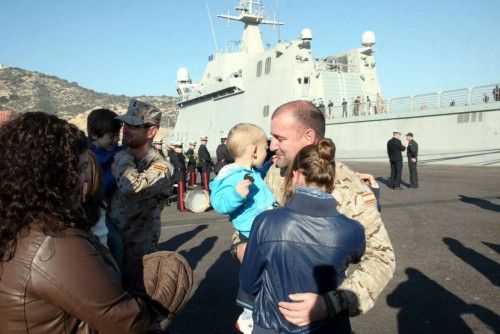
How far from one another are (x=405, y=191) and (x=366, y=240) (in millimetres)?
13459

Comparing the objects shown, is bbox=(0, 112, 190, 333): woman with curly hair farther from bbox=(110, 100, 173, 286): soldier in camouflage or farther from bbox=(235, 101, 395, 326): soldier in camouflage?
bbox=(110, 100, 173, 286): soldier in camouflage

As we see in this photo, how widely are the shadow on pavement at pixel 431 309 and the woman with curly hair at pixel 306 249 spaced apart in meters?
2.70

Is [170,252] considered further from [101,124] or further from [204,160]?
[204,160]

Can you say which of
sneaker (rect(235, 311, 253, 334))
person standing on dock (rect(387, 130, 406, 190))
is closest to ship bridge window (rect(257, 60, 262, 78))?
person standing on dock (rect(387, 130, 406, 190))

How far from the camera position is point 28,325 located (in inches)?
61.3

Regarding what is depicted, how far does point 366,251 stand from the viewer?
2.21 m

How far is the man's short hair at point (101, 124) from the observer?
133 inches

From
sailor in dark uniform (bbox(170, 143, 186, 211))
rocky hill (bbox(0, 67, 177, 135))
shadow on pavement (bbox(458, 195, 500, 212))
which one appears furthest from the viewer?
rocky hill (bbox(0, 67, 177, 135))

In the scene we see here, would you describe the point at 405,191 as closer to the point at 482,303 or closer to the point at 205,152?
the point at 205,152

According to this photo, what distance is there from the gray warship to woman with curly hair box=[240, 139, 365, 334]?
912 inches

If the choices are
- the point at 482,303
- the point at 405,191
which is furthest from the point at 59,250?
the point at 405,191

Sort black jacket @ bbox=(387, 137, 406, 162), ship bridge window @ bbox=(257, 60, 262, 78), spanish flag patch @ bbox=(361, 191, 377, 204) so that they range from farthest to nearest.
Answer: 1. ship bridge window @ bbox=(257, 60, 262, 78)
2. black jacket @ bbox=(387, 137, 406, 162)
3. spanish flag patch @ bbox=(361, 191, 377, 204)

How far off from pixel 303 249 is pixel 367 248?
440 mm

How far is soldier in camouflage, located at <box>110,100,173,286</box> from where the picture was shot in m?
3.03
